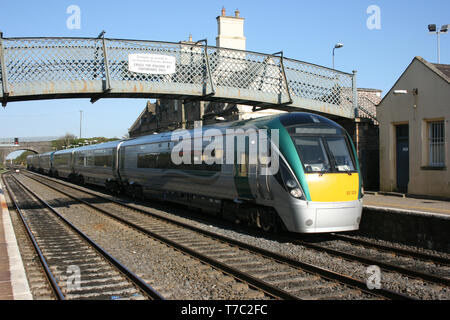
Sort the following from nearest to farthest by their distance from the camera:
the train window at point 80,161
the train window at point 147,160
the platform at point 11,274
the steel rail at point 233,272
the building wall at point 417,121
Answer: the platform at point 11,274 → the steel rail at point 233,272 → the building wall at point 417,121 → the train window at point 147,160 → the train window at point 80,161

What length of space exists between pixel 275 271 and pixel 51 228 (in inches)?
307

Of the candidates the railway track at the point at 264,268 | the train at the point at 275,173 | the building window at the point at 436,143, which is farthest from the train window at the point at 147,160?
the building window at the point at 436,143

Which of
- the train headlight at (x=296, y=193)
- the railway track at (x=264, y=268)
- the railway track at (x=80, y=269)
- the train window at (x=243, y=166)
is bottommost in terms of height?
the railway track at (x=80, y=269)

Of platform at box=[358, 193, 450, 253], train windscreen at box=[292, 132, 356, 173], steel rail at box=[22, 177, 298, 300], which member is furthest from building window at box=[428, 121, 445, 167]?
steel rail at box=[22, 177, 298, 300]

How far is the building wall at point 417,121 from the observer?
1555 cm

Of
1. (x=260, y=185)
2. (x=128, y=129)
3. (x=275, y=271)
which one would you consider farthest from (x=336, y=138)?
(x=128, y=129)

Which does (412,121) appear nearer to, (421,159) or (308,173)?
(421,159)

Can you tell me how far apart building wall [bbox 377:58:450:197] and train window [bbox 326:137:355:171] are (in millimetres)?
6824

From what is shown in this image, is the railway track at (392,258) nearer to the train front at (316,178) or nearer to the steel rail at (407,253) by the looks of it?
the steel rail at (407,253)

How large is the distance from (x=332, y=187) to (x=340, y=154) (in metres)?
0.96

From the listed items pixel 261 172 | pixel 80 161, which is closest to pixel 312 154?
pixel 261 172

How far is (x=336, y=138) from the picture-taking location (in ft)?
33.1

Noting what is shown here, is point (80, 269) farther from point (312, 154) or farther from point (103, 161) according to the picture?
point (103, 161)

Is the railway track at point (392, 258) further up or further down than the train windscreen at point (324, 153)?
further down
